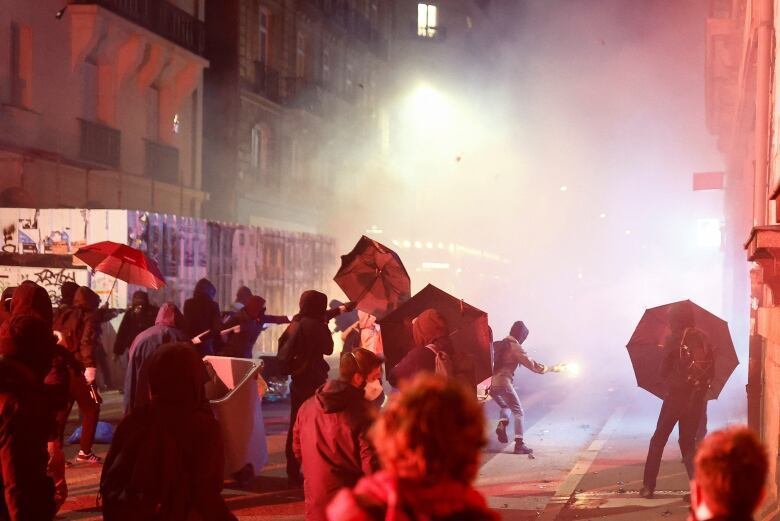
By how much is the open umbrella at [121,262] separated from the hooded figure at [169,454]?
24.4 ft

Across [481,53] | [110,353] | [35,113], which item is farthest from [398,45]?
[110,353]

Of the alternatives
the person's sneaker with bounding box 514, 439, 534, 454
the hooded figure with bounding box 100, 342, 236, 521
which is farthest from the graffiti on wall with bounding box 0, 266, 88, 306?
the hooded figure with bounding box 100, 342, 236, 521

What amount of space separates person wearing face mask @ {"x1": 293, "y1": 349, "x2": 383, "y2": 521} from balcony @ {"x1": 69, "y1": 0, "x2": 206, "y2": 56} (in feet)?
61.5

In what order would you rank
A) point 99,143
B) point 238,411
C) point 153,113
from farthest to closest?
point 153,113 → point 99,143 → point 238,411

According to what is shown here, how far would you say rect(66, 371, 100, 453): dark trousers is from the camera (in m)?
9.72

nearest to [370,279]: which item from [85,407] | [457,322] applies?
[457,322]

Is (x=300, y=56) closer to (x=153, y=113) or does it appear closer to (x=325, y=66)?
(x=325, y=66)

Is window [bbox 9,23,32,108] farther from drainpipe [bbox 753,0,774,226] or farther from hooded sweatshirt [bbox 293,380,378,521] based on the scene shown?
hooded sweatshirt [bbox 293,380,378,521]

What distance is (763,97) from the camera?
484 inches

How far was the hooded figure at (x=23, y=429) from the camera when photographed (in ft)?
17.8

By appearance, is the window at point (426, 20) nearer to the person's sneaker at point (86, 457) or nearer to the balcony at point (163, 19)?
the balcony at point (163, 19)

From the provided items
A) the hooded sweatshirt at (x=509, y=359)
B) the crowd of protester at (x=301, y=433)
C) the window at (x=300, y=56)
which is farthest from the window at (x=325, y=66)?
the crowd of protester at (x=301, y=433)

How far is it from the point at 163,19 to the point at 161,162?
330cm

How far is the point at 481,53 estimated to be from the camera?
68.8 metres
